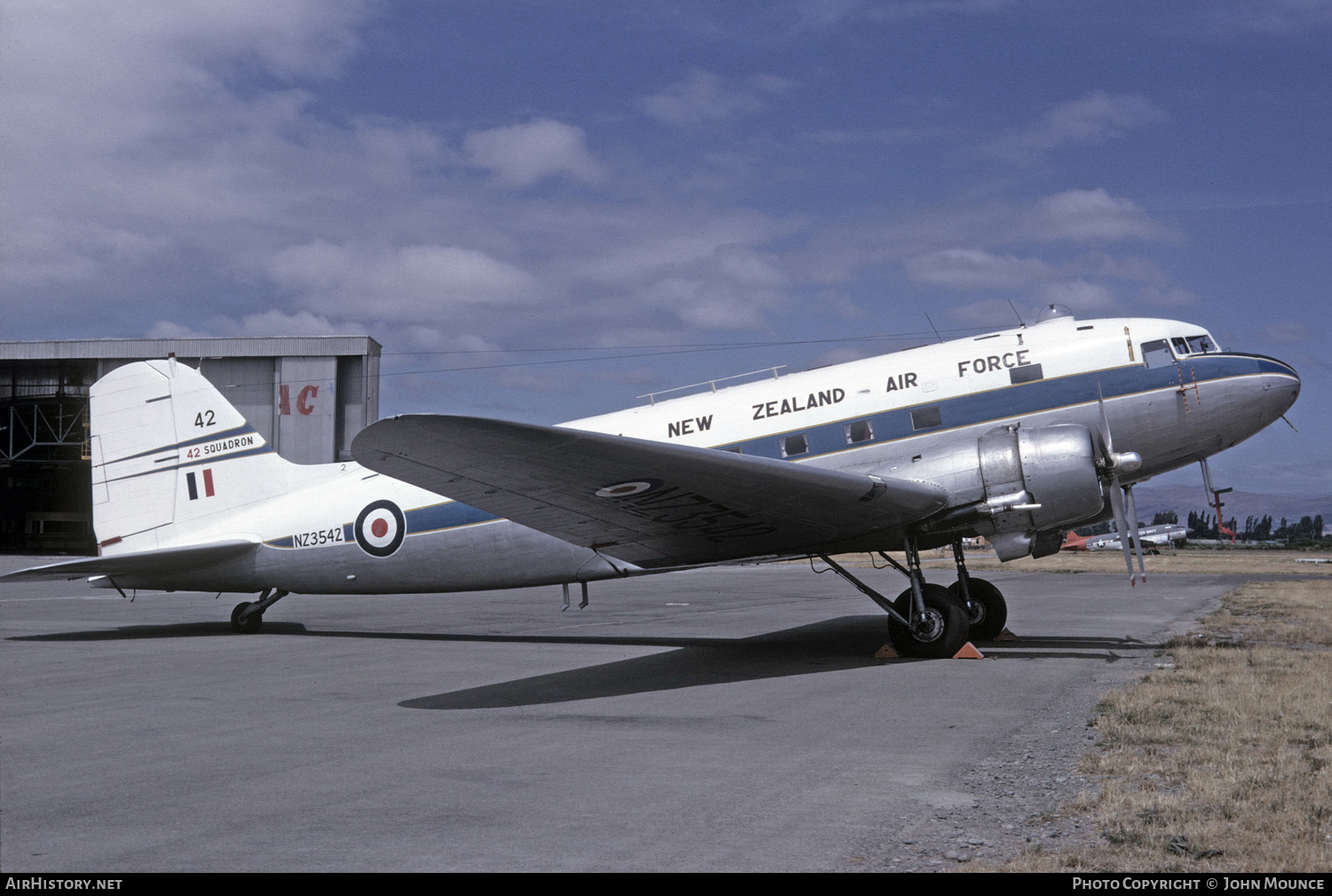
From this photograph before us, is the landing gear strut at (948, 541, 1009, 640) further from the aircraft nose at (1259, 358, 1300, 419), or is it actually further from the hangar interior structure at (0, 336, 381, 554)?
the hangar interior structure at (0, 336, 381, 554)

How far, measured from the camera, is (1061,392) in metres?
12.6

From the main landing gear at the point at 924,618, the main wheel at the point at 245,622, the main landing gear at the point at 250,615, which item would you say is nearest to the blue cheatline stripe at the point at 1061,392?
the main landing gear at the point at 924,618

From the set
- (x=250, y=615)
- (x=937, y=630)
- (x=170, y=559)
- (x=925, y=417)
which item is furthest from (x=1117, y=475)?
(x=170, y=559)

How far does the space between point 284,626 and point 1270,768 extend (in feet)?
50.4

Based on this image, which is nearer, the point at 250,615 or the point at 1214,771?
the point at 1214,771

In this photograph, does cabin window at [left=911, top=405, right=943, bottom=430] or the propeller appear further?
cabin window at [left=911, top=405, right=943, bottom=430]

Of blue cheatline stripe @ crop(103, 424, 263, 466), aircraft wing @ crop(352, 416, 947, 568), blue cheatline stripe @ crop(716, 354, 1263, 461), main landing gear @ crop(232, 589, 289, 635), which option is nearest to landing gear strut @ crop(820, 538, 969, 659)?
aircraft wing @ crop(352, 416, 947, 568)

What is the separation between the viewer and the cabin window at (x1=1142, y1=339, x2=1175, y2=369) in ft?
41.5

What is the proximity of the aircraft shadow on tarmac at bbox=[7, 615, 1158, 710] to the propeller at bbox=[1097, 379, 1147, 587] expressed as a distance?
1.39m

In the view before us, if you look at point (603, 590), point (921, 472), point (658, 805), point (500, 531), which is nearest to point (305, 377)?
point (603, 590)

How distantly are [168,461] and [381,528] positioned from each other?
13.9ft

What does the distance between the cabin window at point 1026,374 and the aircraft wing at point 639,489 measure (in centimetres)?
218

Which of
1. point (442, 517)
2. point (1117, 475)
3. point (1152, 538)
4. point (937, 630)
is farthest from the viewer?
point (1152, 538)

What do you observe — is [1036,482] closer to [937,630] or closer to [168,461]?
[937,630]
